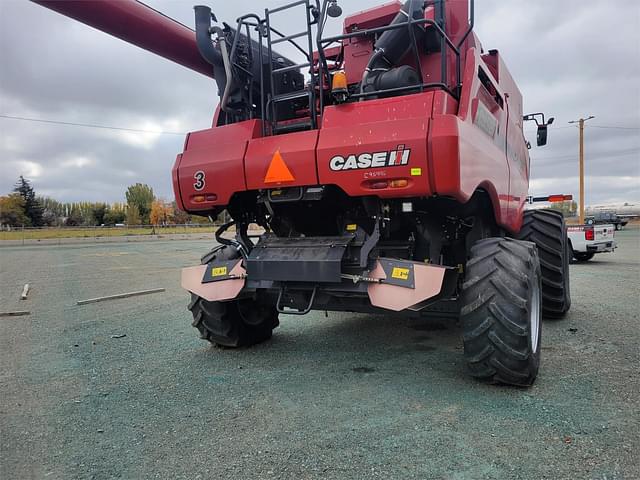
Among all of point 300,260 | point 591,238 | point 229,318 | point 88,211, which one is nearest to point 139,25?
point 300,260

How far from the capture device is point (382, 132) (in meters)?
3.40

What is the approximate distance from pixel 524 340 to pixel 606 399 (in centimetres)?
67

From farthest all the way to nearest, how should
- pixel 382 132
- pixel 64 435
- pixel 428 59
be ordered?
pixel 428 59, pixel 382 132, pixel 64 435

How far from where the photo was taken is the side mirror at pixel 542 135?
274 inches

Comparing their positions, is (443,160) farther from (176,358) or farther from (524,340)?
(176,358)

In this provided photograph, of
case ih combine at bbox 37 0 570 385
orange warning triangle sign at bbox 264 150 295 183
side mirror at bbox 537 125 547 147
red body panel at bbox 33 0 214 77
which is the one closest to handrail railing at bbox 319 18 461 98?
case ih combine at bbox 37 0 570 385

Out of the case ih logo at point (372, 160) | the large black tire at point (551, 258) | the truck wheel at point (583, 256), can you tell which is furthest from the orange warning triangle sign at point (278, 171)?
the truck wheel at point (583, 256)

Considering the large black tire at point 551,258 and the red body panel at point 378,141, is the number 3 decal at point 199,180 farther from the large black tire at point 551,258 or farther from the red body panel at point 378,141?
the large black tire at point 551,258

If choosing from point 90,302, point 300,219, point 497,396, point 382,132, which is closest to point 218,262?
point 300,219

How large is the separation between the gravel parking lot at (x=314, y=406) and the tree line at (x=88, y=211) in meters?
63.1

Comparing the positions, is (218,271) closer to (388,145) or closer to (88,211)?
(388,145)

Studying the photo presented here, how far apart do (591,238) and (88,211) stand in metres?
82.5

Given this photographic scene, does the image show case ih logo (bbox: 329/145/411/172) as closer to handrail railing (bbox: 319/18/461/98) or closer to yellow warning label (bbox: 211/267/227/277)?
handrail railing (bbox: 319/18/461/98)

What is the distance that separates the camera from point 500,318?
3324 millimetres
